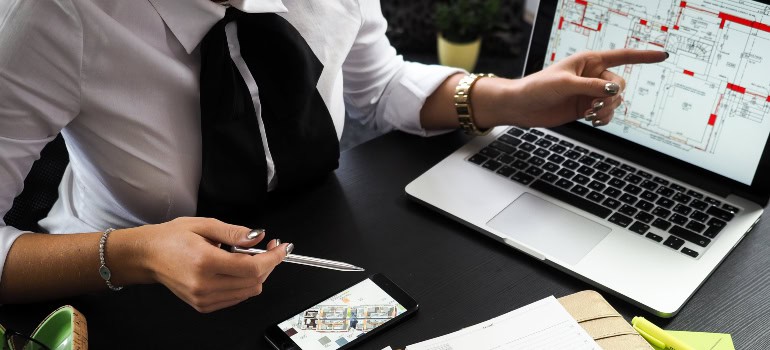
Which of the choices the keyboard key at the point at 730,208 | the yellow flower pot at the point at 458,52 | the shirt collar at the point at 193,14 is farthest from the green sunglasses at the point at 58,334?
the yellow flower pot at the point at 458,52

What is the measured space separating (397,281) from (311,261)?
0.11 meters

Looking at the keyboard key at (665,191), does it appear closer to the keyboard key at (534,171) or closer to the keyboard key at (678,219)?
the keyboard key at (678,219)

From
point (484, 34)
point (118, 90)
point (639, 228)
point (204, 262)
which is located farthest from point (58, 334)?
point (484, 34)

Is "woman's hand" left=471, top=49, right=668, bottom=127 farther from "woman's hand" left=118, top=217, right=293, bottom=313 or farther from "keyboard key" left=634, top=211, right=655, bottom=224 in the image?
"woman's hand" left=118, top=217, right=293, bottom=313

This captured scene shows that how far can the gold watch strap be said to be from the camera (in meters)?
1.16

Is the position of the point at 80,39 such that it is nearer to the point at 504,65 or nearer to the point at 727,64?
the point at 727,64

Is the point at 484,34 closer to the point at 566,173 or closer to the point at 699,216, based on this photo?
the point at 566,173

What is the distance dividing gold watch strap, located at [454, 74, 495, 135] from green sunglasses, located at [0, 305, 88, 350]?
605 mm

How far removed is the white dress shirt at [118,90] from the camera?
845 mm

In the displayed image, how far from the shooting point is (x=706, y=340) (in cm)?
83

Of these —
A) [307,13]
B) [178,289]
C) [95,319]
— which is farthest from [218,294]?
[307,13]

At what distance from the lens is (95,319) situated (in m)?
0.86

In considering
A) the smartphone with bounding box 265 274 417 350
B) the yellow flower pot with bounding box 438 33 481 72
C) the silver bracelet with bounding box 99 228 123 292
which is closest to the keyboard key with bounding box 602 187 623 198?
the smartphone with bounding box 265 274 417 350

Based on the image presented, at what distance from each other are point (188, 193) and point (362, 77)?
381 mm
